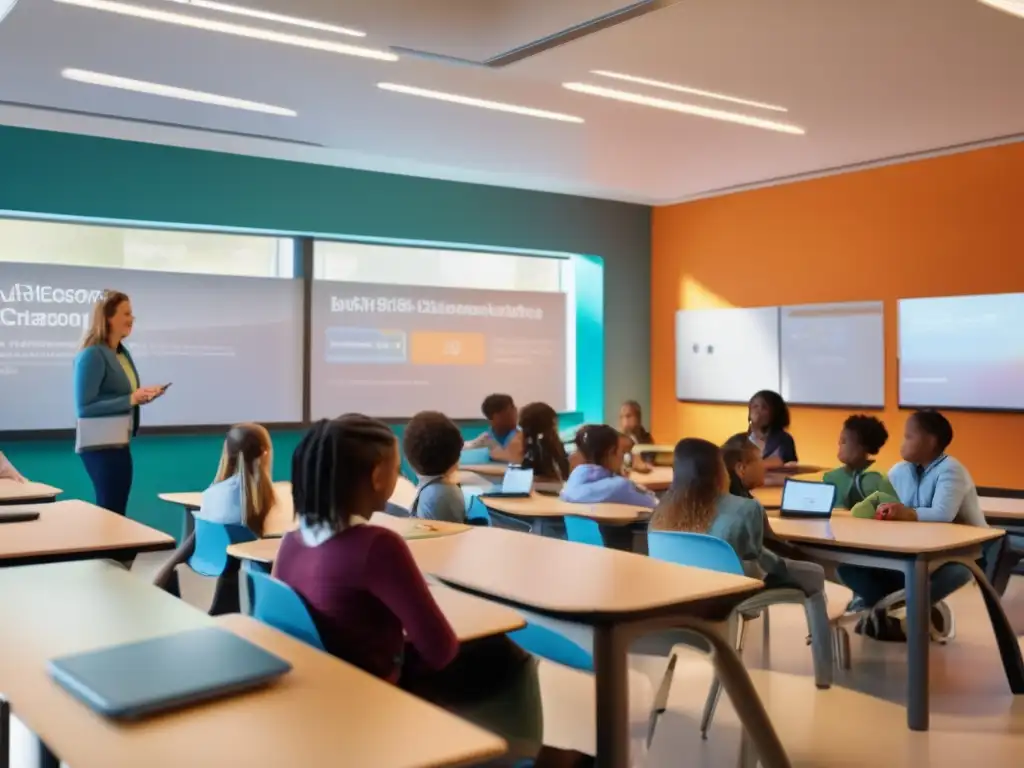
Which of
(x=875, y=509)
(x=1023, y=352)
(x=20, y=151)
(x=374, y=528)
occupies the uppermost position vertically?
(x=20, y=151)

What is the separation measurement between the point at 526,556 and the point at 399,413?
5.37 m

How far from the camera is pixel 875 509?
4.05 metres

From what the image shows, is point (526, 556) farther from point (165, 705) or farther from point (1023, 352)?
point (1023, 352)

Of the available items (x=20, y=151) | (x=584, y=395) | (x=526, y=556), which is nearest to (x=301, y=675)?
(x=526, y=556)

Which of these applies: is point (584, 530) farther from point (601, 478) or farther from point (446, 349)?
point (446, 349)

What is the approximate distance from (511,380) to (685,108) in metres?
3.39

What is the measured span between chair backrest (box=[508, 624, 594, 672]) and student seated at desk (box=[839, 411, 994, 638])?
190 centimetres

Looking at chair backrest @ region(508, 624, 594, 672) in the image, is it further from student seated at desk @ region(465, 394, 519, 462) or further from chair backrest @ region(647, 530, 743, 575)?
student seated at desk @ region(465, 394, 519, 462)

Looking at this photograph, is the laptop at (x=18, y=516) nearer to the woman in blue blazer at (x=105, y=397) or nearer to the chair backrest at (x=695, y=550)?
the woman in blue blazer at (x=105, y=397)

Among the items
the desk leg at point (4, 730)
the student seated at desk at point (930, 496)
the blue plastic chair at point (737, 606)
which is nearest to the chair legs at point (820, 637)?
the blue plastic chair at point (737, 606)

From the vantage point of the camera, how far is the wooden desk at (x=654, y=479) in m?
5.19

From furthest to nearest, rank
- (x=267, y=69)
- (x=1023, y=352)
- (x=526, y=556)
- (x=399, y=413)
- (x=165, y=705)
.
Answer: (x=399, y=413)
(x=1023, y=352)
(x=267, y=69)
(x=526, y=556)
(x=165, y=705)

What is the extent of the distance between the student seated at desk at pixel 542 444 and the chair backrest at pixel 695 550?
70.3 inches

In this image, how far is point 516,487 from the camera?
4.61 metres
